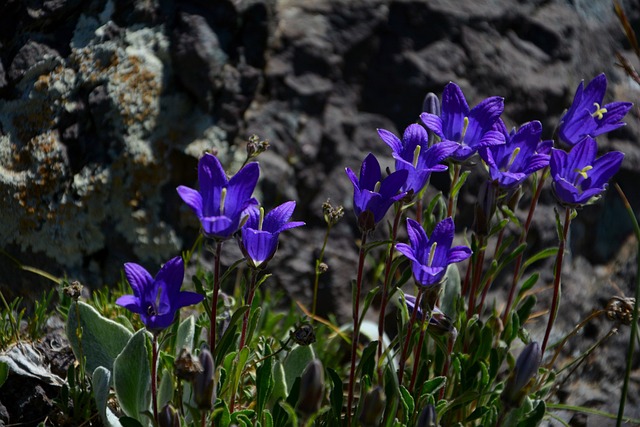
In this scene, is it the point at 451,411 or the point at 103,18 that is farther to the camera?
the point at 103,18

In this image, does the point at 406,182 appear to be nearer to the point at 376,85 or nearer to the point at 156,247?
the point at 156,247

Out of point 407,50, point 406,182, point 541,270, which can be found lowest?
point 541,270

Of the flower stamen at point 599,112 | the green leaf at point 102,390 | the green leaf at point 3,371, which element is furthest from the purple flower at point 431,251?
the green leaf at point 3,371

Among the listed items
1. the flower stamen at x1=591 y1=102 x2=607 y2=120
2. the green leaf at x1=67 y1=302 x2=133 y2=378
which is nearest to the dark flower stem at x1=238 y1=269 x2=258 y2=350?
the green leaf at x1=67 y1=302 x2=133 y2=378

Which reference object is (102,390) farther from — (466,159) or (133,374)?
(466,159)

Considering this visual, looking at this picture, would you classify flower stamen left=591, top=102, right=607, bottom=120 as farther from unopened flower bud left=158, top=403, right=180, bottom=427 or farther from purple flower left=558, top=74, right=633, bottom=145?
unopened flower bud left=158, top=403, right=180, bottom=427

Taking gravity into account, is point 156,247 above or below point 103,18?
below

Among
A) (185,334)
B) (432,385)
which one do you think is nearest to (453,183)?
(432,385)

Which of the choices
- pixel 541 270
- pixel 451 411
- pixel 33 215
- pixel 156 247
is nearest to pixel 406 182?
pixel 451 411
